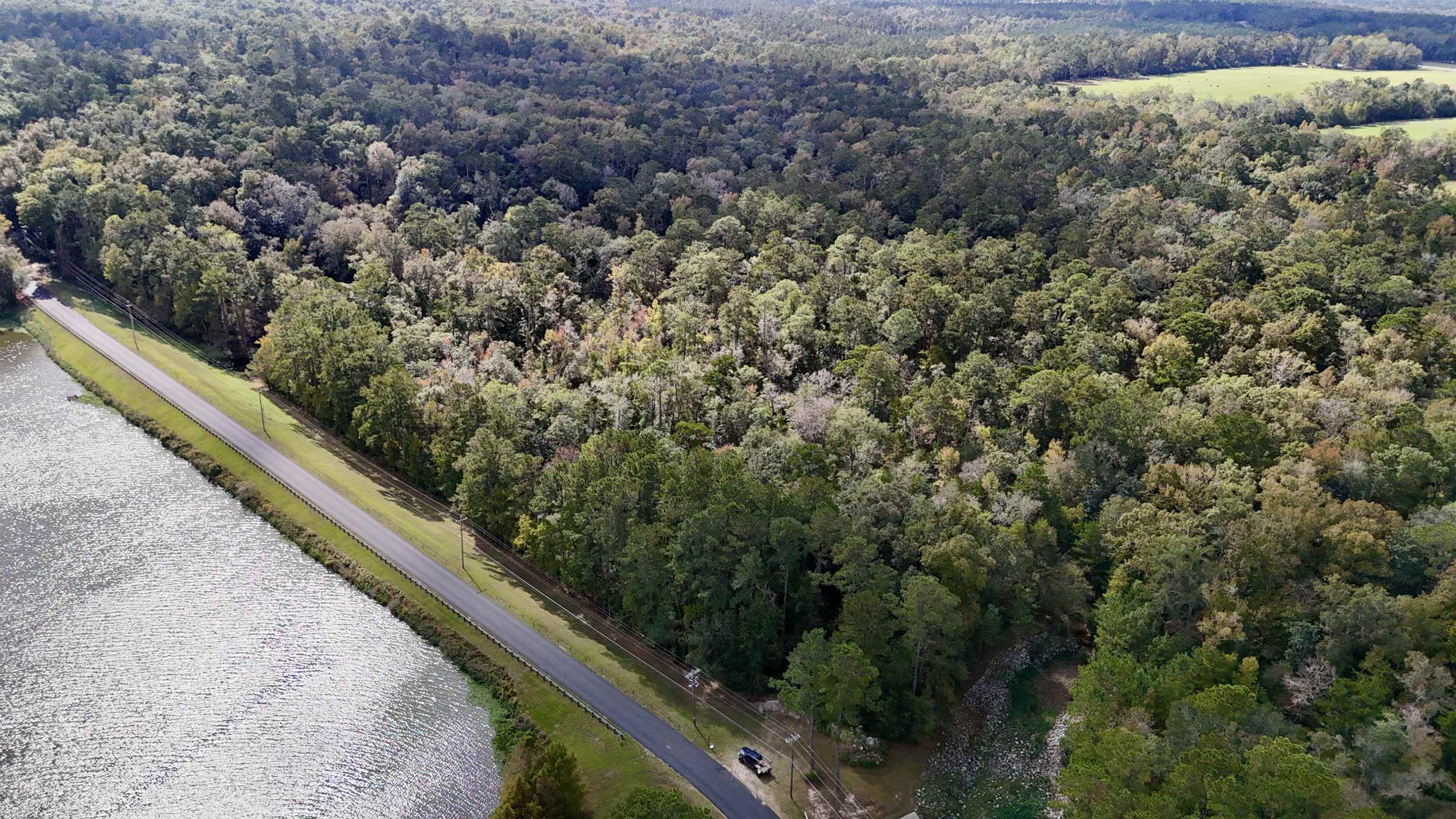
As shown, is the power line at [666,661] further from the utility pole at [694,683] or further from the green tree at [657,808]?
the green tree at [657,808]

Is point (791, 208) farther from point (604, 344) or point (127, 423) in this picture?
point (127, 423)

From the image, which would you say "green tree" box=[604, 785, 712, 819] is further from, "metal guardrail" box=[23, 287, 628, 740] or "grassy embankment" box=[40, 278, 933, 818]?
"metal guardrail" box=[23, 287, 628, 740]

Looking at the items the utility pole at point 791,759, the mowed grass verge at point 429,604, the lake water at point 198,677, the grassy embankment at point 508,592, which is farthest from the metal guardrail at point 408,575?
the utility pole at point 791,759

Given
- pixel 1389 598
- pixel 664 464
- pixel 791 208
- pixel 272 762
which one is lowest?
pixel 272 762

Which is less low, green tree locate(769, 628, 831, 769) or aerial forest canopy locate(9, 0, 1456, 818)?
aerial forest canopy locate(9, 0, 1456, 818)

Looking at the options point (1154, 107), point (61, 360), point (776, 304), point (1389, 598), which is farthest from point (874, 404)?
point (1154, 107)

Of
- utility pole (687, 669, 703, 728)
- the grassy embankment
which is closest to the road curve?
the grassy embankment

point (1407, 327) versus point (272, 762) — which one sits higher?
point (1407, 327)
